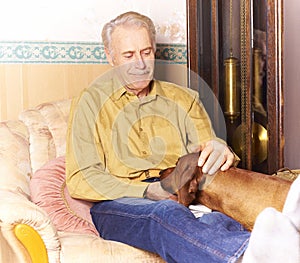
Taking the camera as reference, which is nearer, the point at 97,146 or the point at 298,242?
the point at 298,242

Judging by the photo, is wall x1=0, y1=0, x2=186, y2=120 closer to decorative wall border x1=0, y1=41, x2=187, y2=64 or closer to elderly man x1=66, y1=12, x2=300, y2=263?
decorative wall border x1=0, y1=41, x2=187, y2=64

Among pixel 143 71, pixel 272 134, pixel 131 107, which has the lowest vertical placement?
pixel 272 134

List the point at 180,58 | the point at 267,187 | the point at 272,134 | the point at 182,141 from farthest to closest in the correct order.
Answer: the point at 180,58 < the point at 272,134 < the point at 182,141 < the point at 267,187

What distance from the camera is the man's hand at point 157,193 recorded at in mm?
1765

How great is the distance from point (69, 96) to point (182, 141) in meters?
0.87

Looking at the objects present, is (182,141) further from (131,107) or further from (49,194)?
(49,194)

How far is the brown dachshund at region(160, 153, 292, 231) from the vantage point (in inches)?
60.7

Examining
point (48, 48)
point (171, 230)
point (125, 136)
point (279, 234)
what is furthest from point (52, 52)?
point (279, 234)

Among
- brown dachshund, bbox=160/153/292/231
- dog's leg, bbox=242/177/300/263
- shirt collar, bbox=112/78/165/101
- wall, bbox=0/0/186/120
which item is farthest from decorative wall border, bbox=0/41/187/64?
dog's leg, bbox=242/177/300/263

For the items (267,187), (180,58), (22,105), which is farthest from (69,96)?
(267,187)

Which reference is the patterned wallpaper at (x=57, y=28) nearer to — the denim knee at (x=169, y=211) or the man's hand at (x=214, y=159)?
the man's hand at (x=214, y=159)

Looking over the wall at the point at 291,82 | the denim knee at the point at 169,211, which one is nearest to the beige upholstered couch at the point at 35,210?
the denim knee at the point at 169,211

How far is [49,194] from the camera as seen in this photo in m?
1.96

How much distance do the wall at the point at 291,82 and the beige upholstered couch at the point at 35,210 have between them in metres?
0.91
